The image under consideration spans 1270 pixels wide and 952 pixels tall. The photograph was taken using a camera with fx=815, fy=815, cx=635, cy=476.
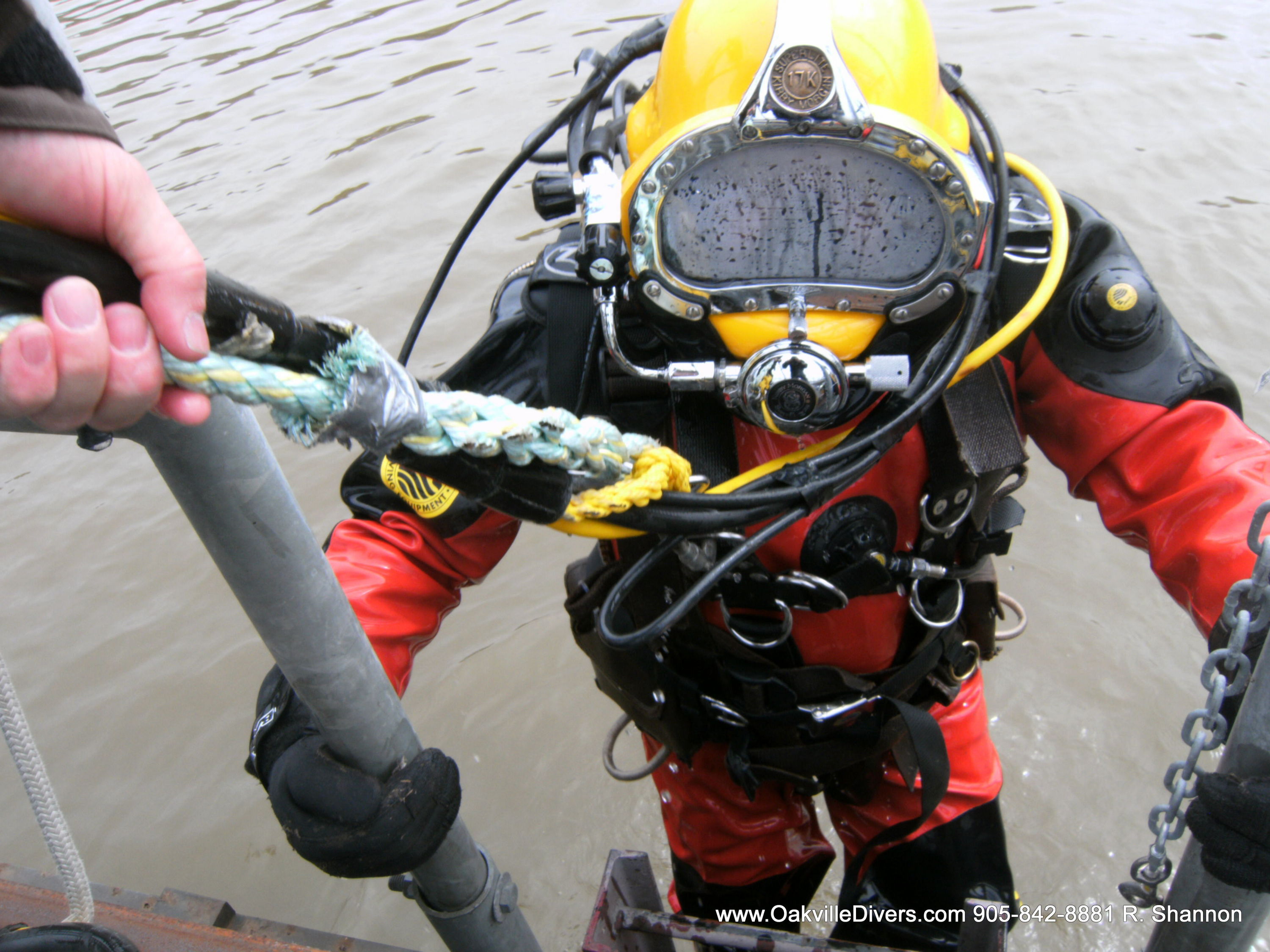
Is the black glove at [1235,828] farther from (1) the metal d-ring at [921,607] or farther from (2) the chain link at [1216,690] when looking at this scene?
(1) the metal d-ring at [921,607]

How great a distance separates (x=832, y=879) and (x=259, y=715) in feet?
5.52

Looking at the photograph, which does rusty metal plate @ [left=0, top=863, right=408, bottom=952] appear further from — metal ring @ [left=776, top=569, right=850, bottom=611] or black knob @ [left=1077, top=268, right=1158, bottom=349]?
black knob @ [left=1077, top=268, right=1158, bottom=349]

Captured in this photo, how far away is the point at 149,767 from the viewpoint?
2.57 meters

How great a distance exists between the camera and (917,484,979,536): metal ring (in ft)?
4.52

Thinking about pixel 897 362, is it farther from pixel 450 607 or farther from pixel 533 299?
pixel 450 607

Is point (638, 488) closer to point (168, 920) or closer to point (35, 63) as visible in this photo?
point (35, 63)

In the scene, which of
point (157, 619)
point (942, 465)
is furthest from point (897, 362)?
point (157, 619)

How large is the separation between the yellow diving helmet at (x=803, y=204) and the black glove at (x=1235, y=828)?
0.63 m

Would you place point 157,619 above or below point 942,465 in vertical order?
below

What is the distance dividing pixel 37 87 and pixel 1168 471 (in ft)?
4.98

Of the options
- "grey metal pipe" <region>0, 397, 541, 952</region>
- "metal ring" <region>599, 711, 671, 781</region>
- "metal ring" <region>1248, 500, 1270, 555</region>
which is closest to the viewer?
"grey metal pipe" <region>0, 397, 541, 952</region>

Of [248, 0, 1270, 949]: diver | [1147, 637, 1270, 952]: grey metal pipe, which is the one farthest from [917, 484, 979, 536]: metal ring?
[1147, 637, 1270, 952]: grey metal pipe

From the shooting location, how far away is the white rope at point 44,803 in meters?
0.83

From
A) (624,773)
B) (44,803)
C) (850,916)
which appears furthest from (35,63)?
(850,916)
